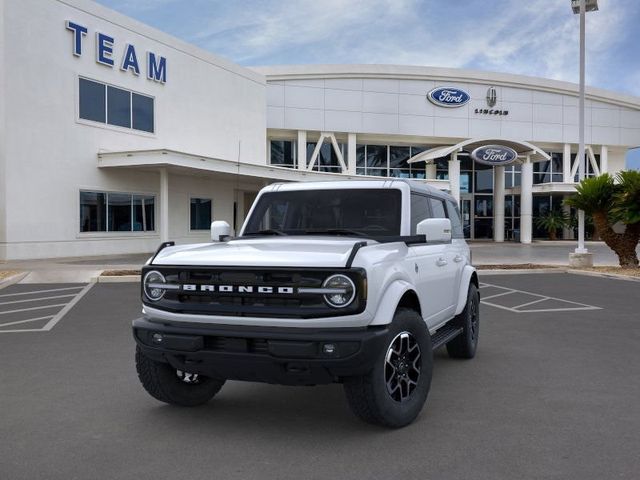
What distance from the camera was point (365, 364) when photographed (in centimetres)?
379

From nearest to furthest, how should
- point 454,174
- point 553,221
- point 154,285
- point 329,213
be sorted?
point 154,285
point 329,213
point 454,174
point 553,221

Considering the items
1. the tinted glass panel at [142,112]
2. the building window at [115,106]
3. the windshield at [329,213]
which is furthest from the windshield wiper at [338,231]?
the tinted glass panel at [142,112]

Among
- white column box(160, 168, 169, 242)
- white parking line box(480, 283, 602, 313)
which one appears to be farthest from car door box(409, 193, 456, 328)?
white column box(160, 168, 169, 242)

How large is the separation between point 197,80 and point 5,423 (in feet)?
82.7

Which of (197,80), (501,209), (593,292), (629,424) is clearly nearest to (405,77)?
(501,209)

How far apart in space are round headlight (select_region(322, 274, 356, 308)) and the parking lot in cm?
98

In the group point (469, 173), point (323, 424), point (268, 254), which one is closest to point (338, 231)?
point (268, 254)

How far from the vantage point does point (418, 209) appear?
5.57 metres

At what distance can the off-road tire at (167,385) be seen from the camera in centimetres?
453

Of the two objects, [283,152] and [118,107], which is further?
[283,152]

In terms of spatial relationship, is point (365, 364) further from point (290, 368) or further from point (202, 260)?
point (202, 260)

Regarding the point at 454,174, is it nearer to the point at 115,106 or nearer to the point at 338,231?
the point at 115,106

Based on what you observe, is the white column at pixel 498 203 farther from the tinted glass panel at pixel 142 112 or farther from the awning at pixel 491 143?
the tinted glass panel at pixel 142 112

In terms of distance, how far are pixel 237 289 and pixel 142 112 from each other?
22.8m
